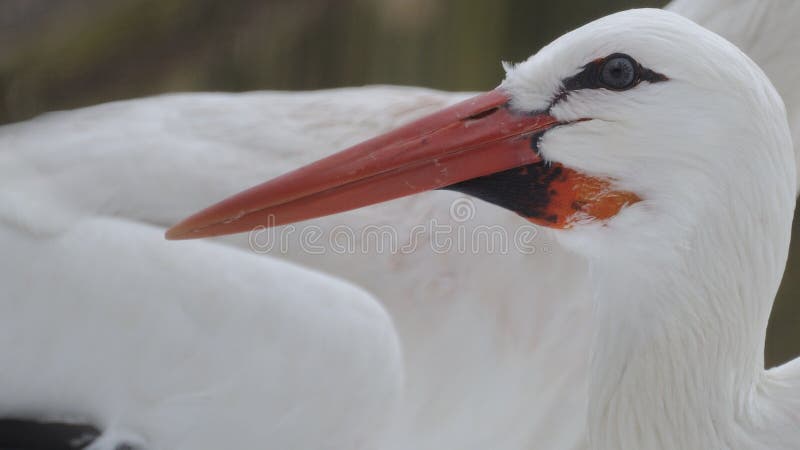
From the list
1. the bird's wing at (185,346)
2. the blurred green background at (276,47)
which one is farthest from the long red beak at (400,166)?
the blurred green background at (276,47)

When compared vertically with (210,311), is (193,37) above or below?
above

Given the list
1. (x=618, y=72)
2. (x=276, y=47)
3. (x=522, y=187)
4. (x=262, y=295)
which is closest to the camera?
(x=618, y=72)

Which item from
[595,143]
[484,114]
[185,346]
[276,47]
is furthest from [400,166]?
[276,47]

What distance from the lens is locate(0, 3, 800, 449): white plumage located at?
160 centimetres

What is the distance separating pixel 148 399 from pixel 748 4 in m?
1.05

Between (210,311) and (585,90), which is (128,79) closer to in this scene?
(210,311)

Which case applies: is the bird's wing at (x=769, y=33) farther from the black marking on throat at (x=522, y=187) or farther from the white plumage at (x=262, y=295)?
the black marking on throat at (x=522, y=187)

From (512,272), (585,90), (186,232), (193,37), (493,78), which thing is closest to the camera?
(585,90)

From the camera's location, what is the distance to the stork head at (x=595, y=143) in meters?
1.08

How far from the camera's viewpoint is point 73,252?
5.41 ft

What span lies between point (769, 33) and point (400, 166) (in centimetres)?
70

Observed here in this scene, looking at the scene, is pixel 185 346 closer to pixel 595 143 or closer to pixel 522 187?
pixel 522 187

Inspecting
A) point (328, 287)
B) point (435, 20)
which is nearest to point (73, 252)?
point (328, 287)

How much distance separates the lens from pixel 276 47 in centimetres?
354
